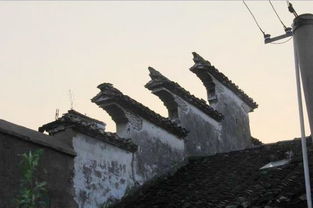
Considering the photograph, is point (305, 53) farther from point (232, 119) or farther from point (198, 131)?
point (232, 119)

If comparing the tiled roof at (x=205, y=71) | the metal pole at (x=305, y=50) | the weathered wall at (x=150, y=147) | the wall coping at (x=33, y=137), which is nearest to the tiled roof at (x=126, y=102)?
the weathered wall at (x=150, y=147)

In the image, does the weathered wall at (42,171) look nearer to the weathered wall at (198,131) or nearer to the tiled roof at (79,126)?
the tiled roof at (79,126)

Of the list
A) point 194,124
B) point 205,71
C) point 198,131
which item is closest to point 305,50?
point 194,124

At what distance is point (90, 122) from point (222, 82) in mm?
5458

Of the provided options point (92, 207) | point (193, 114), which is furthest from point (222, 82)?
point (92, 207)

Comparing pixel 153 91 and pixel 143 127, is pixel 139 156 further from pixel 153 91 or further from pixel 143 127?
pixel 153 91

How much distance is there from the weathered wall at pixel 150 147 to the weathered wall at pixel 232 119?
2222mm

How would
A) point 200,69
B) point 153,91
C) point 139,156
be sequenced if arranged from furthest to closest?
point 200,69 → point 153,91 → point 139,156

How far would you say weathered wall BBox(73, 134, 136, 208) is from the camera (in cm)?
969

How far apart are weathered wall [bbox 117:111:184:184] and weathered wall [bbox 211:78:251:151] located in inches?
87.5

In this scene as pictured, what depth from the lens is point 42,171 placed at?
29.4 feet

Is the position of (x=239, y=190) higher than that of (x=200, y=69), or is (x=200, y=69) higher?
(x=200, y=69)

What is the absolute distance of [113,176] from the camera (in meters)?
10.4

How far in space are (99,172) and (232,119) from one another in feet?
18.6
